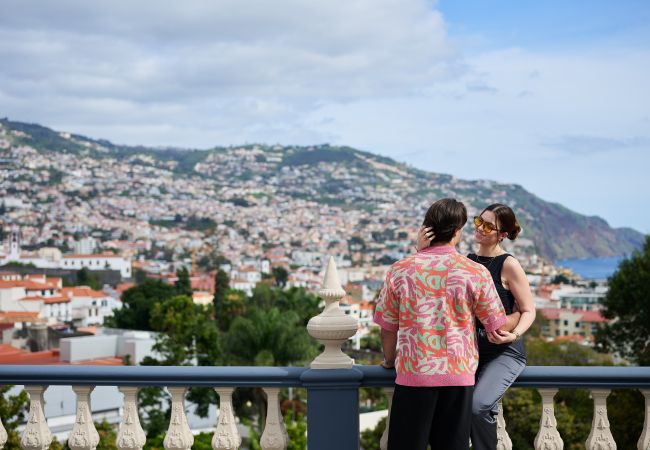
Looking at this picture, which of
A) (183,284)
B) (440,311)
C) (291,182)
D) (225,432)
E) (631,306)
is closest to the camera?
(440,311)

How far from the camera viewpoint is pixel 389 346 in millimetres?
3031

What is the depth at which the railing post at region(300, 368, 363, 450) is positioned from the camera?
10.6ft

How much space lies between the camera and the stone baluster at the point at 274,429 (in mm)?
3291

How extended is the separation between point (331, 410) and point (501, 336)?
804 millimetres

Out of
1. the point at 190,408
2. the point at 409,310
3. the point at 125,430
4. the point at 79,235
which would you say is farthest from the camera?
the point at 79,235

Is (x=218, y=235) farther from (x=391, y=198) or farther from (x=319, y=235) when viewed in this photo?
(x=391, y=198)

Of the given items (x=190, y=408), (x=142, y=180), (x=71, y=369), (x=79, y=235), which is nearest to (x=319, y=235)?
(x=142, y=180)

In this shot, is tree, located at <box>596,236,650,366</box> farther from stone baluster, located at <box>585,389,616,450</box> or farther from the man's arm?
the man's arm

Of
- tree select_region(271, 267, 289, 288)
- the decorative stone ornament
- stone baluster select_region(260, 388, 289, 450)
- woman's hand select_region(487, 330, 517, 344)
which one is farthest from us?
tree select_region(271, 267, 289, 288)

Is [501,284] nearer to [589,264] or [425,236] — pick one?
[425,236]

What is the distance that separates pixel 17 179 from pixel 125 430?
134177 millimetres

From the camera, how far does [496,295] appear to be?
9.35ft

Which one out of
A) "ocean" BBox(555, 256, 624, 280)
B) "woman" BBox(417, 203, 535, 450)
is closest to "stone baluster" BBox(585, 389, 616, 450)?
"woman" BBox(417, 203, 535, 450)

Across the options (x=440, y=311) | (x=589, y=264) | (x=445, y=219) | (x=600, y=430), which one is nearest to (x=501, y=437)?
(x=600, y=430)
